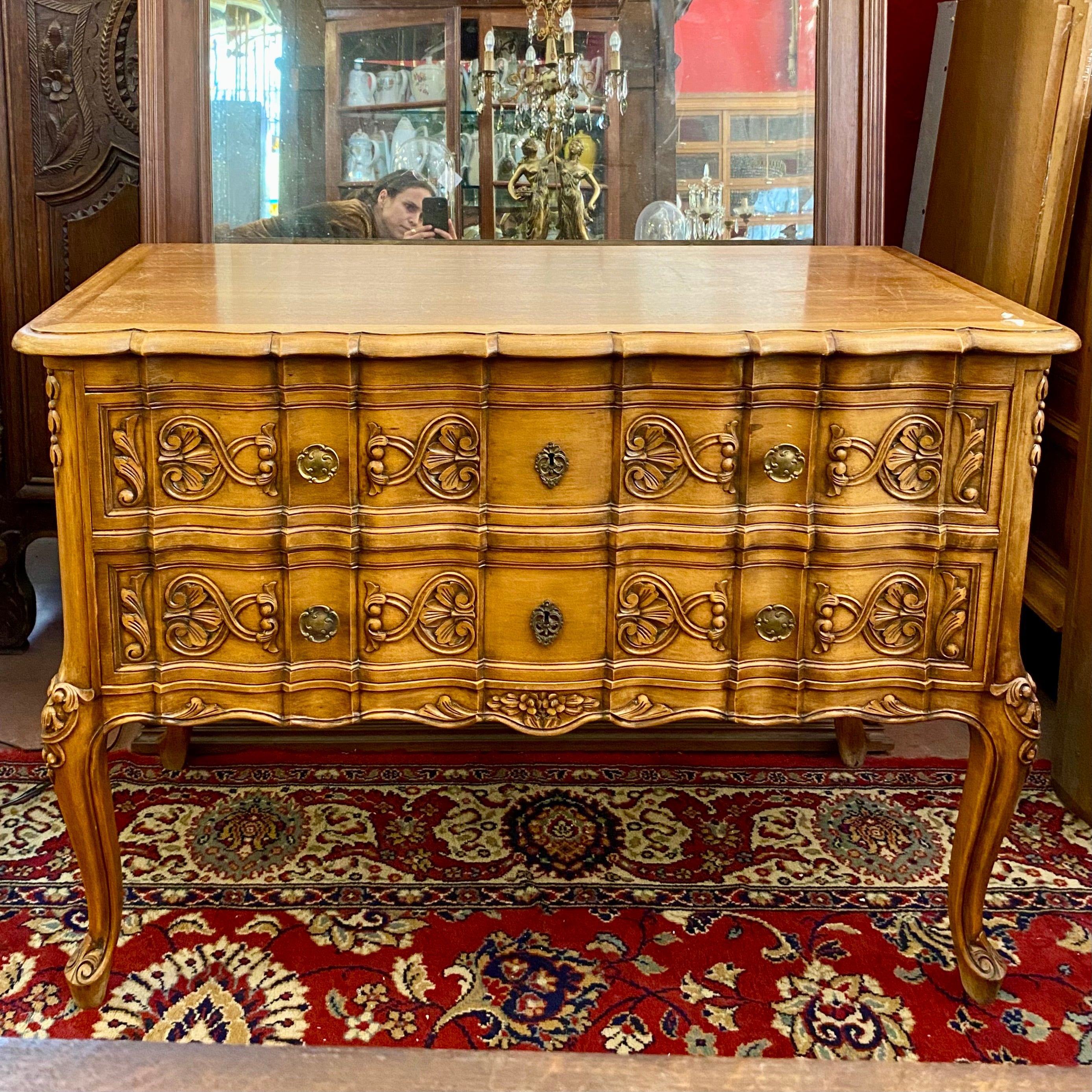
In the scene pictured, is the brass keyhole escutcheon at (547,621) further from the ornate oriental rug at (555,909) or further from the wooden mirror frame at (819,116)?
the wooden mirror frame at (819,116)

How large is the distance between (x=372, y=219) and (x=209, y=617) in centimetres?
114

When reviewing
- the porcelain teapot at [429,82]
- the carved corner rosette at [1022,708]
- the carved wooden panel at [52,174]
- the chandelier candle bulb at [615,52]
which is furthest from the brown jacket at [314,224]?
the carved corner rosette at [1022,708]

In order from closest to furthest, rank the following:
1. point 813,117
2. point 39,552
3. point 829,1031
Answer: point 829,1031 → point 813,117 → point 39,552

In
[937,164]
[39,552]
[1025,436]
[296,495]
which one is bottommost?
[39,552]

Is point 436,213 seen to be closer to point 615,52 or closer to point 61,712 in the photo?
point 615,52

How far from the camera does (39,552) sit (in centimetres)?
358

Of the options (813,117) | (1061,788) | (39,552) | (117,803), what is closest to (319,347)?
(117,803)

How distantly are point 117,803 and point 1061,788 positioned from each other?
70.2 inches

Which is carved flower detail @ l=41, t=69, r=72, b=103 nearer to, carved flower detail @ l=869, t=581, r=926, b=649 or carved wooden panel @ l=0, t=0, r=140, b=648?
carved wooden panel @ l=0, t=0, r=140, b=648

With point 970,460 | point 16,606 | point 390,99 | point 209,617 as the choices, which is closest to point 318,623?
point 209,617

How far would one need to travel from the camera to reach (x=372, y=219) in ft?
8.19

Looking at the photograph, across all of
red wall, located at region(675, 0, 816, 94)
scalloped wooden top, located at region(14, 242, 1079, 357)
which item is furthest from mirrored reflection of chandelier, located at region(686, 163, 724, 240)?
scalloped wooden top, located at region(14, 242, 1079, 357)

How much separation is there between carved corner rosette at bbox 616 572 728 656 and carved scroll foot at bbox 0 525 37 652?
1.79 metres

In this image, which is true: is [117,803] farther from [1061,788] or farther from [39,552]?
[1061,788]
